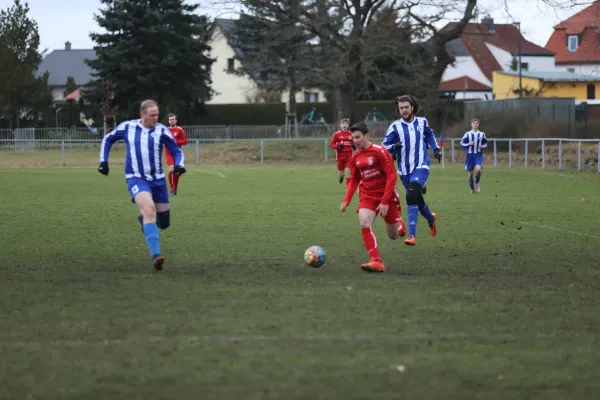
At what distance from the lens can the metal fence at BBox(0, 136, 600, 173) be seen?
35.6m

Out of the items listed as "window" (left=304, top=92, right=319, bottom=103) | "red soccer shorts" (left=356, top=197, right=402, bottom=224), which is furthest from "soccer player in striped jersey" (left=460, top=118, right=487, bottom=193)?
"window" (left=304, top=92, right=319, bottom=103)

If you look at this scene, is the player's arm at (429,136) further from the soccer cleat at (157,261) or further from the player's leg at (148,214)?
the soccer cleat at (157,261)

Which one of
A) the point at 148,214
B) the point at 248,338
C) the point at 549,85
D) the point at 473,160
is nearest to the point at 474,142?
the point at 473,160

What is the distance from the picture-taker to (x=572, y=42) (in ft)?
332

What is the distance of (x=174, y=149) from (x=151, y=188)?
578 millimetres

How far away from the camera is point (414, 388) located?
225 inches

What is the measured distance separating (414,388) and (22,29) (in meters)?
57.0

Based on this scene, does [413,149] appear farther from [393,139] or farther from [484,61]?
[484,61]

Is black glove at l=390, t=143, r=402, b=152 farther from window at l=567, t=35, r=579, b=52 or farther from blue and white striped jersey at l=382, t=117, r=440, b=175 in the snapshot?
window at l=567, t=35, r=579, b=52

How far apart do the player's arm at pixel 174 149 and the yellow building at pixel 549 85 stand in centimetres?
5779

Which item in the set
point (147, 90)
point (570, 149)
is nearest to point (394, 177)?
point (570, 149)

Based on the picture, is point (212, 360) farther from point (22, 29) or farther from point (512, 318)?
point (22, 29)

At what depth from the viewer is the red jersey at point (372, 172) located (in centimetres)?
1091

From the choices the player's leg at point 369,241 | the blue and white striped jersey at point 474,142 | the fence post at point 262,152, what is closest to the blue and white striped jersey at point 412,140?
the player's leg at point 369,241
